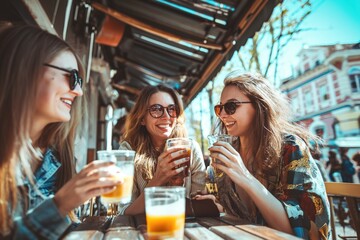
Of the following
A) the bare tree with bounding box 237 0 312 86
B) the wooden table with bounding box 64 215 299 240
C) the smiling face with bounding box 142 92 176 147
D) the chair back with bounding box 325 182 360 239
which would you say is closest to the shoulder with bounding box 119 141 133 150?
the smiling face with bounding box 142 92 176 147

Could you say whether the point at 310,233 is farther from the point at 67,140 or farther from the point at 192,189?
the point at 67,140

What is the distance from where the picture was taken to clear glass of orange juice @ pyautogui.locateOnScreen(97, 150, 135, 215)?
116 centimetres

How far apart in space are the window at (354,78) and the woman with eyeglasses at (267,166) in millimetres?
19658

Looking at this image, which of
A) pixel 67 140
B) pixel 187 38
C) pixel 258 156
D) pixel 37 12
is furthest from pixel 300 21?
pixel 67 140

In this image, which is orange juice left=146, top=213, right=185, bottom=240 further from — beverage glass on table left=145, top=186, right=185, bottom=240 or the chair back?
the chair back

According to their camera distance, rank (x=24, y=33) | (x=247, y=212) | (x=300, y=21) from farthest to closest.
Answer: (x=300, y=21) → (x=247, y=212) → (x=24, y=33)

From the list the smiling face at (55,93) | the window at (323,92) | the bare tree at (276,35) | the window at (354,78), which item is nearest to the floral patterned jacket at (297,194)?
the smiling face at (55,93)

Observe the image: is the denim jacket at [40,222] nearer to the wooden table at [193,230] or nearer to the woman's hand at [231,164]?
the wooden table at [193,230]

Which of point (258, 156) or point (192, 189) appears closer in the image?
point (258, 156)

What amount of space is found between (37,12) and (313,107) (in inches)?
931

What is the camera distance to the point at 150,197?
1085 mm

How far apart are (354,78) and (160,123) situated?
20.4 meters

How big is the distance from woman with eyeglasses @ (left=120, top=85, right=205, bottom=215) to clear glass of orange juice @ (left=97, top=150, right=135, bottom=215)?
1.05 meters

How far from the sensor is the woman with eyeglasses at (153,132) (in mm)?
2467
